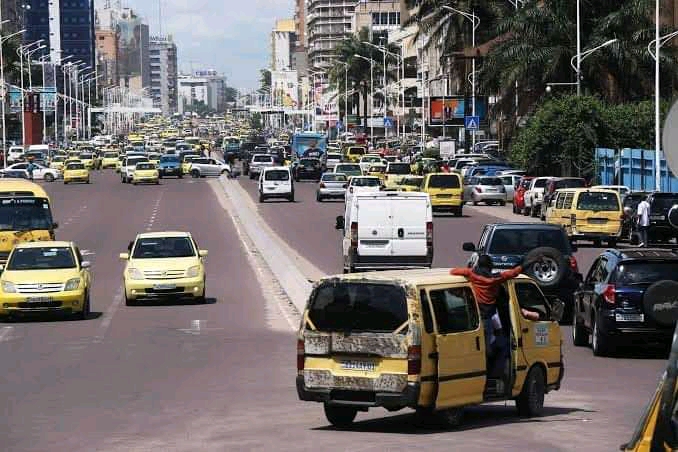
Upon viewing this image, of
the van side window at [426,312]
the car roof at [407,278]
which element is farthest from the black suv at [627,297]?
the van side window at [426,312]

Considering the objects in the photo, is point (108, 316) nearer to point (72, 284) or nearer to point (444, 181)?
point (72, 284)

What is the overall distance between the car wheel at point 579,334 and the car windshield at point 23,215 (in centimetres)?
1903

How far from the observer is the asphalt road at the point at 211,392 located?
14.9 meters

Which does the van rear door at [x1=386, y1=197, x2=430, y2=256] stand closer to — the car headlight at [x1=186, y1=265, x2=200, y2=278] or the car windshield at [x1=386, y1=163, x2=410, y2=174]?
the car headlight at [x1=186, y1=265, x2=200, y2=278]

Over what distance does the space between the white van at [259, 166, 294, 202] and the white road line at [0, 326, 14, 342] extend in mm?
49284

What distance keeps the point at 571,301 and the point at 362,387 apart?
12.6 metres

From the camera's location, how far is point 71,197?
85.7 meters

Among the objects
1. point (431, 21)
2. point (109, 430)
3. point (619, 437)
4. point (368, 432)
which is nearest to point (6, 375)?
point (109, 430)

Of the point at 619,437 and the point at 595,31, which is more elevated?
the point at 595,31

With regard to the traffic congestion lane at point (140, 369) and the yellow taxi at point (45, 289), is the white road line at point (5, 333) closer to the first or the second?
the traffic congestion lane at point (140, 369)

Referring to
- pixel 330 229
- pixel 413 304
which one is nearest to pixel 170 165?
pixel 330 229

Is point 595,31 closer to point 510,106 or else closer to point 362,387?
point 510,106

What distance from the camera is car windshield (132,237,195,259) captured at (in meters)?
34.0

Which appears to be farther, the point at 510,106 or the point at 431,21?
the point at 431,21
